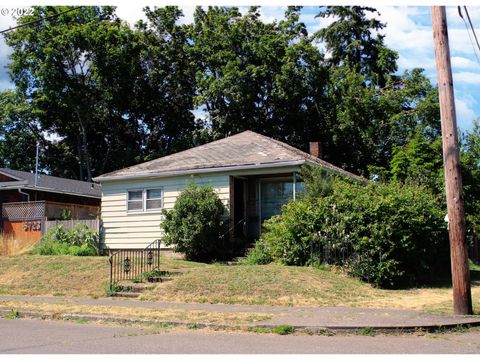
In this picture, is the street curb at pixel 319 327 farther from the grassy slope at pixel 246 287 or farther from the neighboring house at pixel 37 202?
the neighboring house at pixel 37 202

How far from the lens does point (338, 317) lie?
32.2 ft

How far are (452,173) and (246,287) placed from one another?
552 centimetres

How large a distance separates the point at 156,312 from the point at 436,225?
9082 millimetres

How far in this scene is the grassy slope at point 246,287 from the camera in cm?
1212

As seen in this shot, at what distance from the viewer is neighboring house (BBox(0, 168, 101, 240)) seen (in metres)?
24.5

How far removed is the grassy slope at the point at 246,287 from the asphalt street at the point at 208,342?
2877 millimetres

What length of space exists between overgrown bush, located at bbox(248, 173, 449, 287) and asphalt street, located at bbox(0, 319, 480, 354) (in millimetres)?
5443

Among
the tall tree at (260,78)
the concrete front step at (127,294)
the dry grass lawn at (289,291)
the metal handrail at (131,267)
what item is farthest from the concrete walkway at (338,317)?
the tall tree at (260,78)

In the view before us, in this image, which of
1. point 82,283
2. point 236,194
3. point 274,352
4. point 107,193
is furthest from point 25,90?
point 274,352

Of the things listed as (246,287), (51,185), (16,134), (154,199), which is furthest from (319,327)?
(16,134)

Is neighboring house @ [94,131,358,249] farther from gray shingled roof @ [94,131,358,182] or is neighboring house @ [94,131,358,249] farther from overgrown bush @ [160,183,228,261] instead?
overgrown bush @ [160,183,228,261]

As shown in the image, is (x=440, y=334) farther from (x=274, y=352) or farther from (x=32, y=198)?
(x=32, y=198)

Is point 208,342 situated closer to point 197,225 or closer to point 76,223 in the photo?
point 197,225

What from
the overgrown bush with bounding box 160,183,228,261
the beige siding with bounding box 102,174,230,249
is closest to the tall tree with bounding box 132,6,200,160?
the beige siding with bounding box 102,174,230,249
